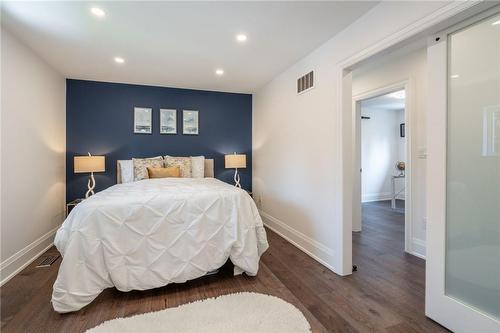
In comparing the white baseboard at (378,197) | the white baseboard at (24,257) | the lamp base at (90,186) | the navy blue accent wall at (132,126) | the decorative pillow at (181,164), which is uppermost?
the navy blue accent wall at (132,126)

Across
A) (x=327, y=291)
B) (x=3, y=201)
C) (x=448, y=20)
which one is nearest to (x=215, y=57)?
(x=448, y=20)

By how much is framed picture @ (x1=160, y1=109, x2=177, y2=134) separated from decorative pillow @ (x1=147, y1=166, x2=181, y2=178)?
0.92m

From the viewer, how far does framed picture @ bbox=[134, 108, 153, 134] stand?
408 cm

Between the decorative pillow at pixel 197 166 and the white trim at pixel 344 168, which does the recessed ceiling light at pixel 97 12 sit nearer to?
the white trim at pixel 344 168

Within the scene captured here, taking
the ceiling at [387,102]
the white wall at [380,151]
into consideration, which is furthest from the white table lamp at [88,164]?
the white wall at [380,151]

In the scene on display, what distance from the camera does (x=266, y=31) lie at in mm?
2328

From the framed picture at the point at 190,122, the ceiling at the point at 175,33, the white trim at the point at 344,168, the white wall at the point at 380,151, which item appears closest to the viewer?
the ceiling at the point at 175,33

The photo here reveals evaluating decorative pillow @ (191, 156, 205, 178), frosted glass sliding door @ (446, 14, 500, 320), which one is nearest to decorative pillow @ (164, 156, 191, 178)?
decorative pillow @ (191, 156, 205, 178)

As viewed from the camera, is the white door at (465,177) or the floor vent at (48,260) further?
the floor vent at (48,260)

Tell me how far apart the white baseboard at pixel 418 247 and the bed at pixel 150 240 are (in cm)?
194

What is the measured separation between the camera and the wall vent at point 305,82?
9.15 ft

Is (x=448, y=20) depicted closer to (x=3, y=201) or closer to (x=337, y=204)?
(x=337, y=204)

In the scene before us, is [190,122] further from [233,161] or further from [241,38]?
[241,38]

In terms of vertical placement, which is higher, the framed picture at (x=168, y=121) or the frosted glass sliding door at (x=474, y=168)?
the framed picture at (x=168, y=121)
